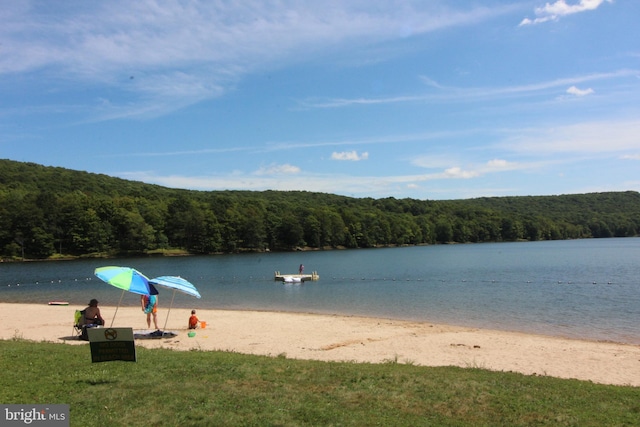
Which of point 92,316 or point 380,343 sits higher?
point 92,316

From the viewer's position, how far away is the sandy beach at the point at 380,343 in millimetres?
14820

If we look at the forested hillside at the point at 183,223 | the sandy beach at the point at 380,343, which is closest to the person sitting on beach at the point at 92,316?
the sandy beach at the point at 380,343

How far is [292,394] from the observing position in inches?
329

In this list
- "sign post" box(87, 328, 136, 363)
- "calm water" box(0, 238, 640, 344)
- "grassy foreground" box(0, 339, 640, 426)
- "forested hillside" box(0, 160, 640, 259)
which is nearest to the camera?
"grassy foreground" box(0, 339, 640, 426)

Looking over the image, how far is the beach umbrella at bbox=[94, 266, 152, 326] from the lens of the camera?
1441 cm

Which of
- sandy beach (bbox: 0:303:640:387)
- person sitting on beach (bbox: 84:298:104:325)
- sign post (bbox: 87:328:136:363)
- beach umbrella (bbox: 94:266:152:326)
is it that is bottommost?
sandy beach (bbox: 0:303:640:387)

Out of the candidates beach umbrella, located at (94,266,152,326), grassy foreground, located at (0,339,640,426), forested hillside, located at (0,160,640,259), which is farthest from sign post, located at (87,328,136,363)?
forested hillside, located at (0,160,640,259)

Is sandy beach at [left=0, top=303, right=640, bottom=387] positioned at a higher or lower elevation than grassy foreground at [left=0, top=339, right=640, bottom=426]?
lower

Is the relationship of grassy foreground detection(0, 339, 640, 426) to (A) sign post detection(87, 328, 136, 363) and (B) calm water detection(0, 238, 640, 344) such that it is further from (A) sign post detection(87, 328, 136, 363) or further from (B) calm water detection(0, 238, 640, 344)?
(B) calm water detection(0, 238, 640, 344)

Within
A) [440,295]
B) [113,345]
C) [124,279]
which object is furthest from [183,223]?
[113,345]

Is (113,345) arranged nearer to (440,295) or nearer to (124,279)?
(124,279)

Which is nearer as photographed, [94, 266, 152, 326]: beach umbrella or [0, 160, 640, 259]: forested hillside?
[94, 266, 152, 326]: beach umbrella

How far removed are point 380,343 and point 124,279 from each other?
941 cm

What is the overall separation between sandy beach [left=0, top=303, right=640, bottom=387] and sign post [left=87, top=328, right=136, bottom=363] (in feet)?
18.2
